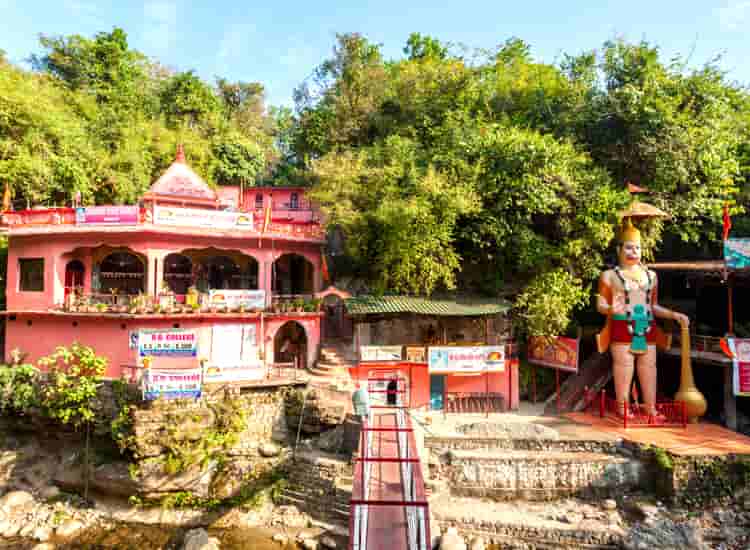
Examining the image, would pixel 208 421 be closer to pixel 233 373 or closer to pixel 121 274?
pixel 233 373

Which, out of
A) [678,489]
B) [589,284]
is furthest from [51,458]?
[589,284]

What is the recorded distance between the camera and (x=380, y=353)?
58.0 feet

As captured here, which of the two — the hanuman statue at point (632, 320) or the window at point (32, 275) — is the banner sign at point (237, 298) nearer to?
the window at point (32, 275)

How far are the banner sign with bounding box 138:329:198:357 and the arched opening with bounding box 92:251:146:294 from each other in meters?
A: 5.60

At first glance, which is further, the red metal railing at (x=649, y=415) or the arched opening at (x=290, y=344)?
the arched opening at (x=290, y=344)

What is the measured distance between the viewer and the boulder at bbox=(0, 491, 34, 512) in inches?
617

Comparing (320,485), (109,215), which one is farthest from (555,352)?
(109,215)

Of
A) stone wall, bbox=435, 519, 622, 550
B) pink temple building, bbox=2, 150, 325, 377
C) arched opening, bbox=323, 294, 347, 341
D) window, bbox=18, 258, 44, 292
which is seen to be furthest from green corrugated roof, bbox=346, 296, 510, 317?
window, bbox=18, 258, 44, 292

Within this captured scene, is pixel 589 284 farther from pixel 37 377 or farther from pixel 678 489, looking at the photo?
pixel 37 377

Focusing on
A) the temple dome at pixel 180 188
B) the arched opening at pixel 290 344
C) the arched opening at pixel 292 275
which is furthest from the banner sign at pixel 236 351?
the temple dome at pixel 180 188

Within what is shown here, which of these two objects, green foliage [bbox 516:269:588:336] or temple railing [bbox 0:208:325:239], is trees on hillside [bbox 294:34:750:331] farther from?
temple railing [bbox 0:208:325:239]

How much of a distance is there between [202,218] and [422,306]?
1009 centimetres

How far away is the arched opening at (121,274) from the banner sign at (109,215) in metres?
2.69

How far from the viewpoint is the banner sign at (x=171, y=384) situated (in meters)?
15.0
